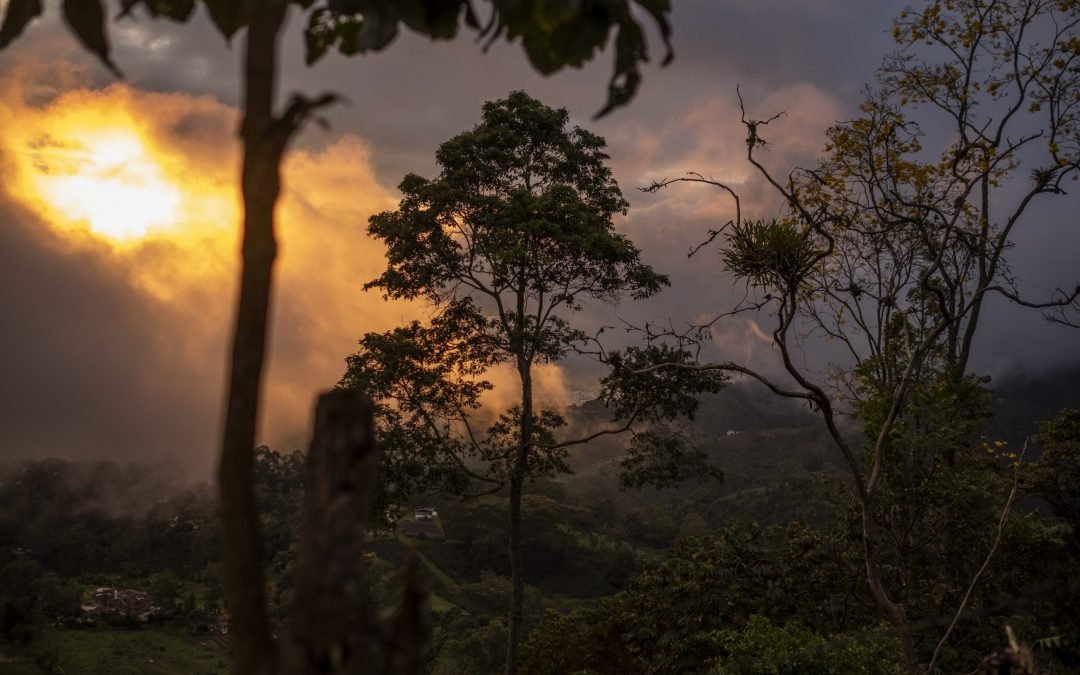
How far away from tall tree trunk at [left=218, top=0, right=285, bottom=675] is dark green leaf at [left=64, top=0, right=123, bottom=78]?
1.89ft

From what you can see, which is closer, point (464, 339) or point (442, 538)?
point (464, 339)

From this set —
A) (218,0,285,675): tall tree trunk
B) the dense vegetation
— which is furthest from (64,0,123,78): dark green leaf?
the dense vegetation

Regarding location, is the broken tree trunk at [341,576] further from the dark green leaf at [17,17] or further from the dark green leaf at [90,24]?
the dark green leaf at [17,17]

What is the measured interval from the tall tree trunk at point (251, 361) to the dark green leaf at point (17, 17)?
2.82 feet

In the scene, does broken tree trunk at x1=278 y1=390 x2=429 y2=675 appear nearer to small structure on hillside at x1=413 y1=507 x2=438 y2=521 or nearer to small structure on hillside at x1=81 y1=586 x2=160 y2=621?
small structure on hillside at x1=81 y1=586 x2=160 y2=621

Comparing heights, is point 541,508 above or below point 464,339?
below

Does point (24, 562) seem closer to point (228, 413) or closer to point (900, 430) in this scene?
point (900, 430)

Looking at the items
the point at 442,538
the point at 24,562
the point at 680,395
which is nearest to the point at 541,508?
the point at 442,538

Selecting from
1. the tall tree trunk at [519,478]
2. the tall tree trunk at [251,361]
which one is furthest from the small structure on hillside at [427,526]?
the tall tree trunk at [251,361]

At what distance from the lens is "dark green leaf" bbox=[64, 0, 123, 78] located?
4.39 feet

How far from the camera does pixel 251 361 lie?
3.14 ft

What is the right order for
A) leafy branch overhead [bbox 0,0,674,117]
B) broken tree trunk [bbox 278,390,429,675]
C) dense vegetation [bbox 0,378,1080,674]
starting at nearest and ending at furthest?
broken tree trunk [bbox 278,390,429,675]
leafy branch overhead [bbox 0,0,674,117]
dense vegetation [bbox 0,378,1080,674]

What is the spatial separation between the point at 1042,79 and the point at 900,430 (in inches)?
277

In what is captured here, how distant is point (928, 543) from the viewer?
12633 millimetres
